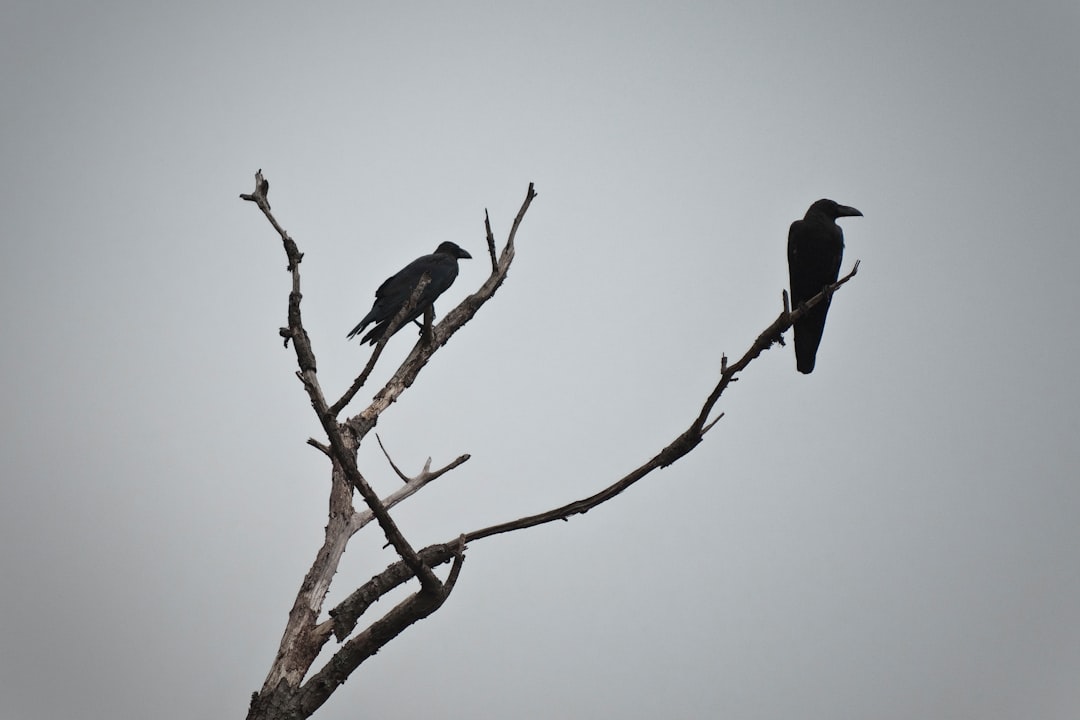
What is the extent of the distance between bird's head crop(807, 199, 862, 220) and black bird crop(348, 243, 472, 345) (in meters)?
3.17

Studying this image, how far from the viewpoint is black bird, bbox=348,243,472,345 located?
6141mm

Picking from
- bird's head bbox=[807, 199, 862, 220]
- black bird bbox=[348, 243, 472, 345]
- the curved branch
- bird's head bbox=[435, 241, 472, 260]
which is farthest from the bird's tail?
bird's head bbox=[435, 241, 472, 260]

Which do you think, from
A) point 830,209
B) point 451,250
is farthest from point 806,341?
point 451,250

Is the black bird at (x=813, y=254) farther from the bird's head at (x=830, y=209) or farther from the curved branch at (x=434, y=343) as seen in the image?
the curved branch at (x=434, y=343)

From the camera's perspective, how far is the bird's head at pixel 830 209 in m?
7.41

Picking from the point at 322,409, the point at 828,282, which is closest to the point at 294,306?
the point at 322,409

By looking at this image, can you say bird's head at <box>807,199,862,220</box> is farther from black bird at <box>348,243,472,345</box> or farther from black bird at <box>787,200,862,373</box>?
black bird at <box>348,243,472,345</box>

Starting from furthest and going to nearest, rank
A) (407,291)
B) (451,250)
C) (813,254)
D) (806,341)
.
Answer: (451,250) < (813,254) < (407,291) < (806,341)

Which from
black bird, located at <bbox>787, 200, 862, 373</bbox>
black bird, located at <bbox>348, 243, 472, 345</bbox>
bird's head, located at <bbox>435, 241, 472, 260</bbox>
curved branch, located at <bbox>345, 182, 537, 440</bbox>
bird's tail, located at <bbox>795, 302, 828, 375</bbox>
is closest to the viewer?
curved branch, located at <bbox>345, 182, 537, 440</bbox>

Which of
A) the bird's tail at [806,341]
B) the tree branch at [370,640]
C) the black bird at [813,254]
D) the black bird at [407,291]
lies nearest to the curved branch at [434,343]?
the black bird at [407,291]

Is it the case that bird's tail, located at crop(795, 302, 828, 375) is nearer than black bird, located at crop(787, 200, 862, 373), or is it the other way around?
bird's tail, located at crop(795, 302, 828, 375)

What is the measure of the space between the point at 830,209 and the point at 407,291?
372 centimetres

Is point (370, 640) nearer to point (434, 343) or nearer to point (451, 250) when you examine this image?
point (434, 343)

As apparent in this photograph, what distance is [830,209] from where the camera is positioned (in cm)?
745
